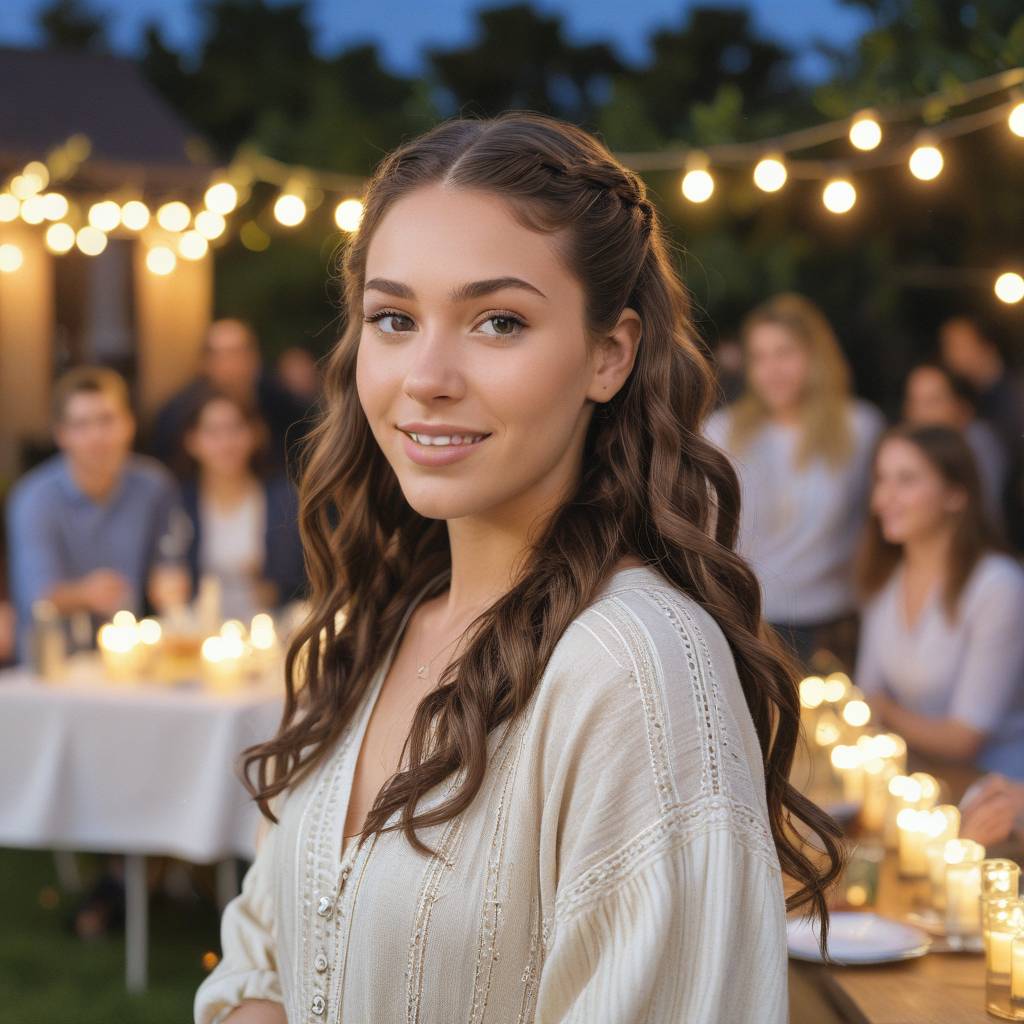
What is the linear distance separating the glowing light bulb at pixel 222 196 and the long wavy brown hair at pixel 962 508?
3.15 meters

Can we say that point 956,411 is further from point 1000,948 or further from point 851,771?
point 1000,948

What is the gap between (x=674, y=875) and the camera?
4.16 feet

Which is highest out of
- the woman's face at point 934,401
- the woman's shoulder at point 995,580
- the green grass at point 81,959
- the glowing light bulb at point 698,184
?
the glowing light bulb at point 698,184

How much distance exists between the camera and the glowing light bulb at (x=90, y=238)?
650 centimetres

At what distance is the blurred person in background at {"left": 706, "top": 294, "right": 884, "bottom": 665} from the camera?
4.85 m

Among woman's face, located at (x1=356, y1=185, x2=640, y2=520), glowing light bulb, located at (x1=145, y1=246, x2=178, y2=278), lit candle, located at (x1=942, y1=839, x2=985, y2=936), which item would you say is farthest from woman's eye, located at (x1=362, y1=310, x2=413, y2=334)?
glowing light bulb, located at (x1=145, y1=246, x2=178, y2=278)

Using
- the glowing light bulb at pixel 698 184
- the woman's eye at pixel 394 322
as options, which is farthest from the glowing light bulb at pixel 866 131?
the woman's eye at pixel 394 322

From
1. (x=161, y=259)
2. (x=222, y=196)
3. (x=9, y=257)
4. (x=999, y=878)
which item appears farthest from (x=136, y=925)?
(x=9, y=257)

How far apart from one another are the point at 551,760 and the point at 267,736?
116 inches

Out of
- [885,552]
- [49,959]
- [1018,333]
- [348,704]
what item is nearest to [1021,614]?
[885,552]

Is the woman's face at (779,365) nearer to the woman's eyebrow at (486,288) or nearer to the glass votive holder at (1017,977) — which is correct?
the glass votive holder at (1017,977)

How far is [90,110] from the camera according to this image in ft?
39.7

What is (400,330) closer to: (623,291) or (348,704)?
(623,291)

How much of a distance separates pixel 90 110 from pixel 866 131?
30.9 ft
